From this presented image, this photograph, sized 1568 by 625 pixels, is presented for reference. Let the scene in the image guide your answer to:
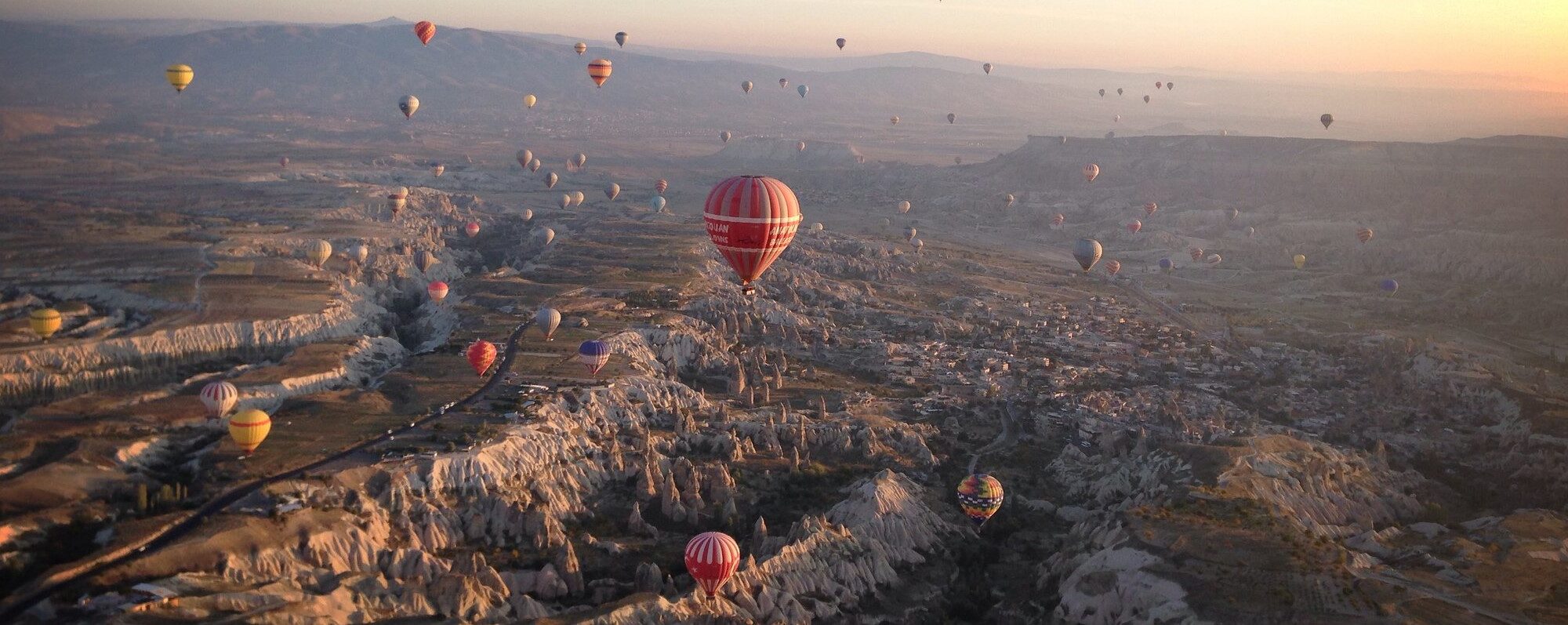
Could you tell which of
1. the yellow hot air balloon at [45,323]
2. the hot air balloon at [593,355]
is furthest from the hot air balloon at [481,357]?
the yellow hot air balloon at [45,323]

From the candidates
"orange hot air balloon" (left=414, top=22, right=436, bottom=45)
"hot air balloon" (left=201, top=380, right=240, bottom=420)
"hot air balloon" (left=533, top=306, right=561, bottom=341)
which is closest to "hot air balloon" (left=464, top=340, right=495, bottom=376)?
"hot air balloon" (left=533, top=306, right=561, bottom=341)

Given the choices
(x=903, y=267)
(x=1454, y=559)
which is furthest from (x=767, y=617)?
(x=903, y=267)

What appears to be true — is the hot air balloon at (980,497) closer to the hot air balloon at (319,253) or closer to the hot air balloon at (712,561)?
the hot air balloon at (712,561)

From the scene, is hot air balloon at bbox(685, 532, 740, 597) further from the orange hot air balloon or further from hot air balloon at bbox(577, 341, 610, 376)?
the orange hot air balloon

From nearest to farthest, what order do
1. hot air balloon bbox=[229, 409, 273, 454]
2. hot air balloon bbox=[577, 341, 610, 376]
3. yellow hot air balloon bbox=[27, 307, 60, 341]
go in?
hot air balloon bbox=[229, 409, 273, 454] < hot air balloon bbox=[577, 341, 610, 376] < yellow hot air balloon bbox=[27, 307, 60, 341]

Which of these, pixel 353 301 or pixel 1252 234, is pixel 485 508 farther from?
pixel 1252 234

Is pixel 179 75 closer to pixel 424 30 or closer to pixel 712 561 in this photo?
pixel 424 30

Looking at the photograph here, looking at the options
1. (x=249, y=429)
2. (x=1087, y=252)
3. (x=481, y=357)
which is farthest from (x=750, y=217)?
(x=1087, y=252)
